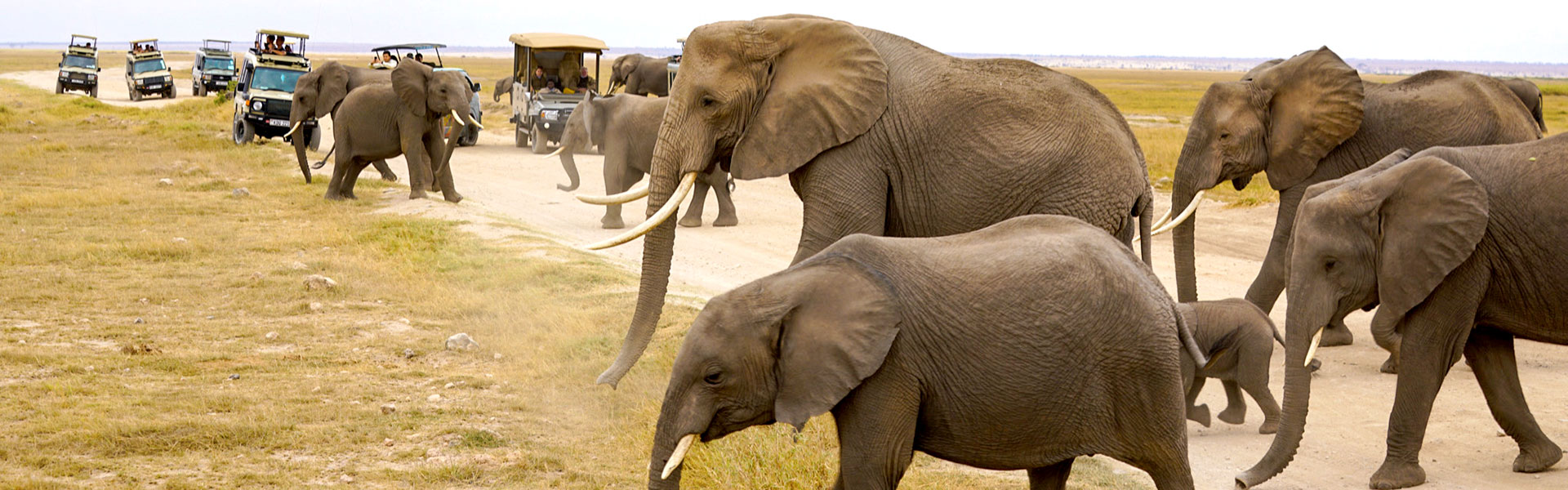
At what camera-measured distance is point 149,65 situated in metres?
50.6

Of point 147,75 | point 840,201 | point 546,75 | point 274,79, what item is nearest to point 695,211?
point 840,201

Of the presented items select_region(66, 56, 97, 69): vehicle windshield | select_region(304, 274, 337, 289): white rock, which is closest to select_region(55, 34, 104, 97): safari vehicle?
select_region(66, 56, 97, 69): vehicle windshield

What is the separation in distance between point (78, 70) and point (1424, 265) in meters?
53.3

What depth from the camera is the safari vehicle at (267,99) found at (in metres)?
24.9

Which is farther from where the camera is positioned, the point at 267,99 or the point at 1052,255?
the point at 267,99

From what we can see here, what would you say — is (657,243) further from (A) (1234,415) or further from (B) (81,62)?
(B) (81,62)

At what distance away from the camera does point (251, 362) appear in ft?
27.5

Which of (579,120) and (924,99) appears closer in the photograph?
(924,99)

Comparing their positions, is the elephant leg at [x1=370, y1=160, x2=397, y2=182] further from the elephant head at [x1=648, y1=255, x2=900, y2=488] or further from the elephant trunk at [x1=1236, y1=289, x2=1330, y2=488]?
the elephant head at [x1=648, y1=255, x2=900, y2=488]

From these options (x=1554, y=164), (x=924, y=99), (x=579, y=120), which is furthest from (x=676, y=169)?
(x=579, y=120)

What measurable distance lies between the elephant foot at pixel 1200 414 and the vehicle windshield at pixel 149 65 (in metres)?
49.4

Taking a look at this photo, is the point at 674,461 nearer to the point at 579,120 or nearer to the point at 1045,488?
the point at 1045,488

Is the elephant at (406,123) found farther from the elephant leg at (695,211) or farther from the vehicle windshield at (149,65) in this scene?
the vehicle windshield at (149,65)

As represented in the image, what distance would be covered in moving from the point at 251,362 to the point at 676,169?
331 centimetres
